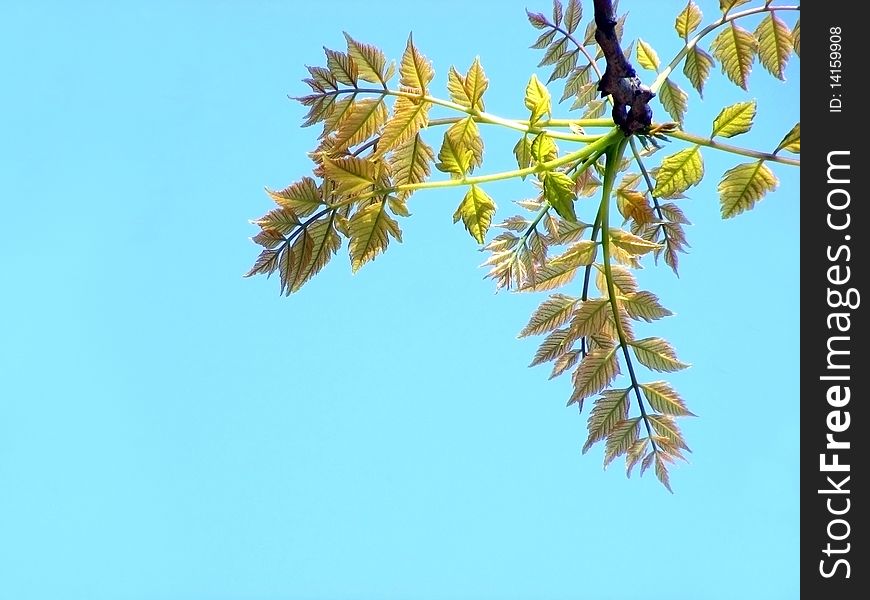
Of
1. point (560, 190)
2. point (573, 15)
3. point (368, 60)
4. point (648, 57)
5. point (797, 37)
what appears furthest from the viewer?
point (573, 15)

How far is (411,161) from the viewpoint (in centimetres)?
121

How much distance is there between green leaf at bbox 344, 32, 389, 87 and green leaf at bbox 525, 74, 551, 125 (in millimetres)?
224

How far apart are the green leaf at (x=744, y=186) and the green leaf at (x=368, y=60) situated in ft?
1.77

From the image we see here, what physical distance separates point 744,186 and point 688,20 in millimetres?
357

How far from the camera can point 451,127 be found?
4.02ft

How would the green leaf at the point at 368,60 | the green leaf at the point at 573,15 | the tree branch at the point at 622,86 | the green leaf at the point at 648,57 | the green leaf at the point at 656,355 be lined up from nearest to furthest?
the tree branch at the point at 622,86 → the green leaf at the point at 368,60 → the green leaf at the point at 656,355 → the green leaf at the point at 648,57 → the green leaf at the point at 573,15

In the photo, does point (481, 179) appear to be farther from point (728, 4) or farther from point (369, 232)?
point (728, 4)

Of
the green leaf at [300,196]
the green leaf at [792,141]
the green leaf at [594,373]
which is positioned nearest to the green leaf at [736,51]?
the green leaf at [792,141]

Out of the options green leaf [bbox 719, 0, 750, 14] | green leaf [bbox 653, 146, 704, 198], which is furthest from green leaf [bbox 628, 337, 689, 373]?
green leaf [bbox 719, 0, 750, 14]

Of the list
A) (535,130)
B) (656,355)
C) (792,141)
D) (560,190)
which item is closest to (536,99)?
(535,130)

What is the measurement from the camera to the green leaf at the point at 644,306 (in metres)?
1.32

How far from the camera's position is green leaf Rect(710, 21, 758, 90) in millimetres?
1397

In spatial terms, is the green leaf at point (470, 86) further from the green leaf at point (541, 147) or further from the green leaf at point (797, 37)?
the green leaf at point (797, 37)
